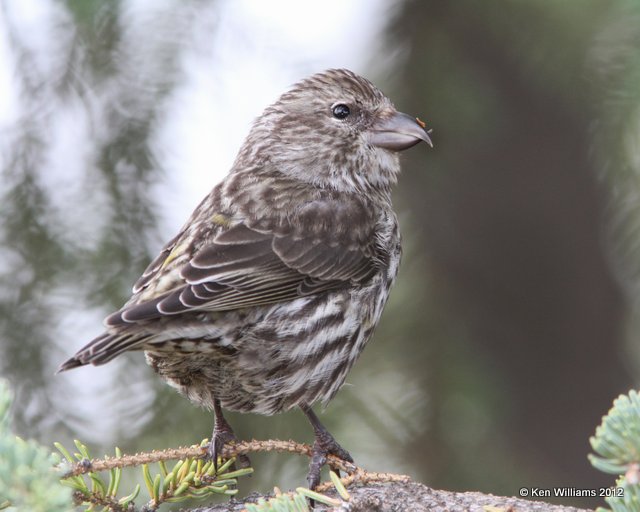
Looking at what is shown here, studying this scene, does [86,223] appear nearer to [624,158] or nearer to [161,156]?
[161,156]

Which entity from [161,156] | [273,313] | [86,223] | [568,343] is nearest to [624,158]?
[568,343]

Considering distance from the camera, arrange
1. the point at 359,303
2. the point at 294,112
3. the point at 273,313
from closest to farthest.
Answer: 1. the point at 273,313
2. the point at 359,303
3. the point at 294,112

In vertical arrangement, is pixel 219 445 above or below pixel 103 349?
below

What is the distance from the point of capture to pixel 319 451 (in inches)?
134

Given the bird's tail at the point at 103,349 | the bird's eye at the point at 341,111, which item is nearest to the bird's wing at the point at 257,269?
the bird's tail at the point at 103,349

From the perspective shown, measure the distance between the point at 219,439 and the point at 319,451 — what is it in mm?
376

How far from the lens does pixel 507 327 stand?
5234mm

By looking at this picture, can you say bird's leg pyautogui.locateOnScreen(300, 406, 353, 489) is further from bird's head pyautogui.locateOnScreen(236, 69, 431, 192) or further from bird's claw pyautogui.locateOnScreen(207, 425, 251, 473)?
bird's head pyautogui.locateOnScreen(236, 69, 431, 192)

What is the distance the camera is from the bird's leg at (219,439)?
3.19 m

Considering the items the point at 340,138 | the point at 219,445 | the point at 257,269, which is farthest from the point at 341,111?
the point at 219,445

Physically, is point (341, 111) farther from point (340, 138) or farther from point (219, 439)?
point (219, 439)

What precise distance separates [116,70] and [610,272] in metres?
3.03

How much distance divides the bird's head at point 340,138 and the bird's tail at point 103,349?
5.77 feet

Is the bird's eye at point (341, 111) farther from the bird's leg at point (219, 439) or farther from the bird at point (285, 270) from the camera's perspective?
the bird's leg at point (219, 439)
